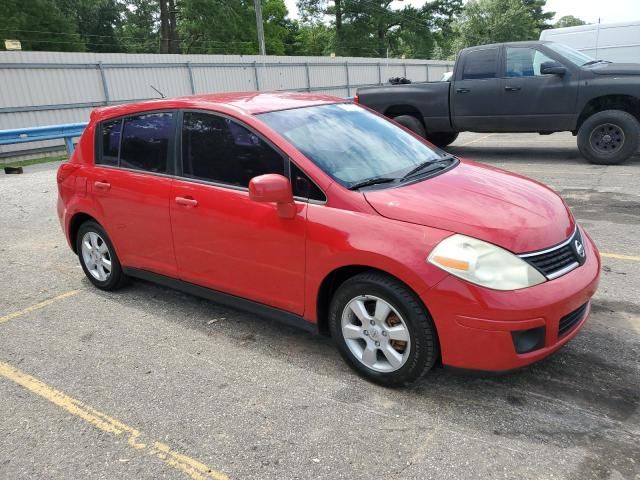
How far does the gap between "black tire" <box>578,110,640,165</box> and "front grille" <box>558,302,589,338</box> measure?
6.76 m

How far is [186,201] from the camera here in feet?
12.2

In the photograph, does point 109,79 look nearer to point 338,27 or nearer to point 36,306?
point 36,306

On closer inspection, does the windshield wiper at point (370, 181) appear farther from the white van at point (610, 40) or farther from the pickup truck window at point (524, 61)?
the white van at point (610, 40)

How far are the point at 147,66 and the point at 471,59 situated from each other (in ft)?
38.0

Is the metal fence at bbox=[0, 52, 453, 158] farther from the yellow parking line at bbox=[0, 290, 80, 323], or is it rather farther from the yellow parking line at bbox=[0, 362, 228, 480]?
the yellow parking line at bbox=[0, 362, 228, 480]

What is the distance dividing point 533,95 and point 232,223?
24.6 ft

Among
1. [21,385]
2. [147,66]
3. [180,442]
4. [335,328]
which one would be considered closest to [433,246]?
[335,328]

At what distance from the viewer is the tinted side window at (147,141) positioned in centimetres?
396

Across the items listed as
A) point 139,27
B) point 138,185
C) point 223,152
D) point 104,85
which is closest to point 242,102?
point 223,152

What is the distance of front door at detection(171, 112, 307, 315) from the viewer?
3.28m

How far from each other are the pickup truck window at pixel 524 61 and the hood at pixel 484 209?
6.76 metres

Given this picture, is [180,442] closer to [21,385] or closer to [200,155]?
[21,385]

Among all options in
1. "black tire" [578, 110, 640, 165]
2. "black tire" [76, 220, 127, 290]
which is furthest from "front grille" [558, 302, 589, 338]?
"black tire" [578, 110, 640, 165]

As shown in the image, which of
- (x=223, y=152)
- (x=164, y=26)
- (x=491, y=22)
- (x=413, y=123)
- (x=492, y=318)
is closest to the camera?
(x=492, y=318)
